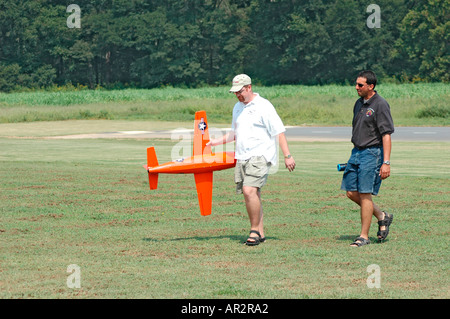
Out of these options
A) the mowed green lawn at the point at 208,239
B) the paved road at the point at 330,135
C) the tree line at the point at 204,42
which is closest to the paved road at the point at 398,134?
the paved road at the point at 330,135

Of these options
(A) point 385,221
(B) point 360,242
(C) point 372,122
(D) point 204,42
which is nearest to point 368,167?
(C) point 372,122

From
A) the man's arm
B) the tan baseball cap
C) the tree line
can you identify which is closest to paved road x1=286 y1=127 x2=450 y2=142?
the man's arm

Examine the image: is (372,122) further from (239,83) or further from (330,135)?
(330,135)

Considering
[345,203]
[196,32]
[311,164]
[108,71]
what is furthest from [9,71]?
[345,203]

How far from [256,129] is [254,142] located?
0.54ft

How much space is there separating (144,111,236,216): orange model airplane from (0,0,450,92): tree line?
9422cm

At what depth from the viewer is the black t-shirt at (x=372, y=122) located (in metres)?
8.72

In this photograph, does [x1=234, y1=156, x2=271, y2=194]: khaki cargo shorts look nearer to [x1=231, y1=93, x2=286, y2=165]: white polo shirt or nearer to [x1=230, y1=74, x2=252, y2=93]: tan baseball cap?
[x1=231, y1=93, x2=286, y2=165]: white polo shirt

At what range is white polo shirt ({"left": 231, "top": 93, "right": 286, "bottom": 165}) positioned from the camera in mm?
9070

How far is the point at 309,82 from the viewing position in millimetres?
111125

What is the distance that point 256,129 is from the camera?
9.13 meters

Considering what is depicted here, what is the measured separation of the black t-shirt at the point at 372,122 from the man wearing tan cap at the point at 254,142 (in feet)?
2.93

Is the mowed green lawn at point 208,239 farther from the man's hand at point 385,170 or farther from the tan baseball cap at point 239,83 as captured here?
the tan baseball cap at point 239,83
